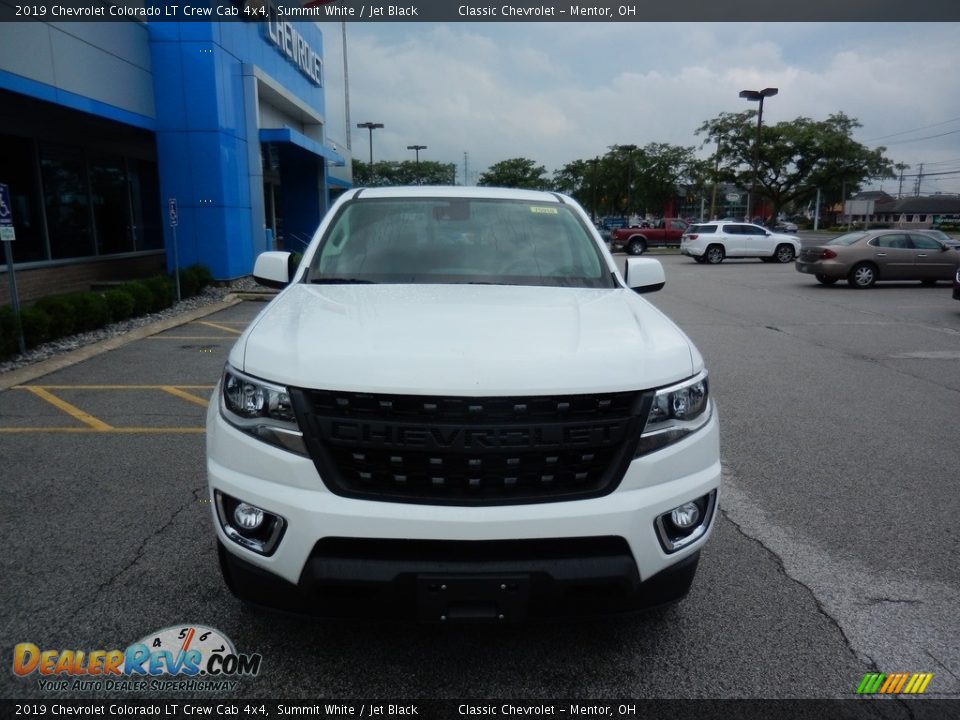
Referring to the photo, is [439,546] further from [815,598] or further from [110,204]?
[110,204]

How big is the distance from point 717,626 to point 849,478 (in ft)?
7.61

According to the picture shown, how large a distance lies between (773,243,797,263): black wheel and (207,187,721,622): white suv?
93.3 ft

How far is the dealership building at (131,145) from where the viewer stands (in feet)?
40.1

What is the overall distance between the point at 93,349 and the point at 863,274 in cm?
1738

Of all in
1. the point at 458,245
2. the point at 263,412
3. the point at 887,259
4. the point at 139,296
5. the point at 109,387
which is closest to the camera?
the point at 263,412

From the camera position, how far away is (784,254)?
A: 2850cm

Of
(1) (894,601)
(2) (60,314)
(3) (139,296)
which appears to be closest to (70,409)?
(2) (60,314)

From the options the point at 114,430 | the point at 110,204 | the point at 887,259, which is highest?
the point at 110,204

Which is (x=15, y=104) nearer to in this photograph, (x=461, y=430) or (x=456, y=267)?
(x=456, y=267)

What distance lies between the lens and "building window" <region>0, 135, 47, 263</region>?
41.9ft

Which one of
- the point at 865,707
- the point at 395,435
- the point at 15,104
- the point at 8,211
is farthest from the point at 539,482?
the point at 15,104

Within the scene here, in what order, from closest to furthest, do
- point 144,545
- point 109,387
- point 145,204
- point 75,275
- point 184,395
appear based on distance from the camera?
point 144,545 → point 184,395 → point 109,387 → point 75,275 → point 145,204

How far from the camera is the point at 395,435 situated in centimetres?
223

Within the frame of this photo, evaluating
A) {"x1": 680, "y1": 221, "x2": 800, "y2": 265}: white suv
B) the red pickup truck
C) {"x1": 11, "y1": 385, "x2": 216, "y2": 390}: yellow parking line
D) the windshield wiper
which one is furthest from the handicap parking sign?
the red pickup truck
